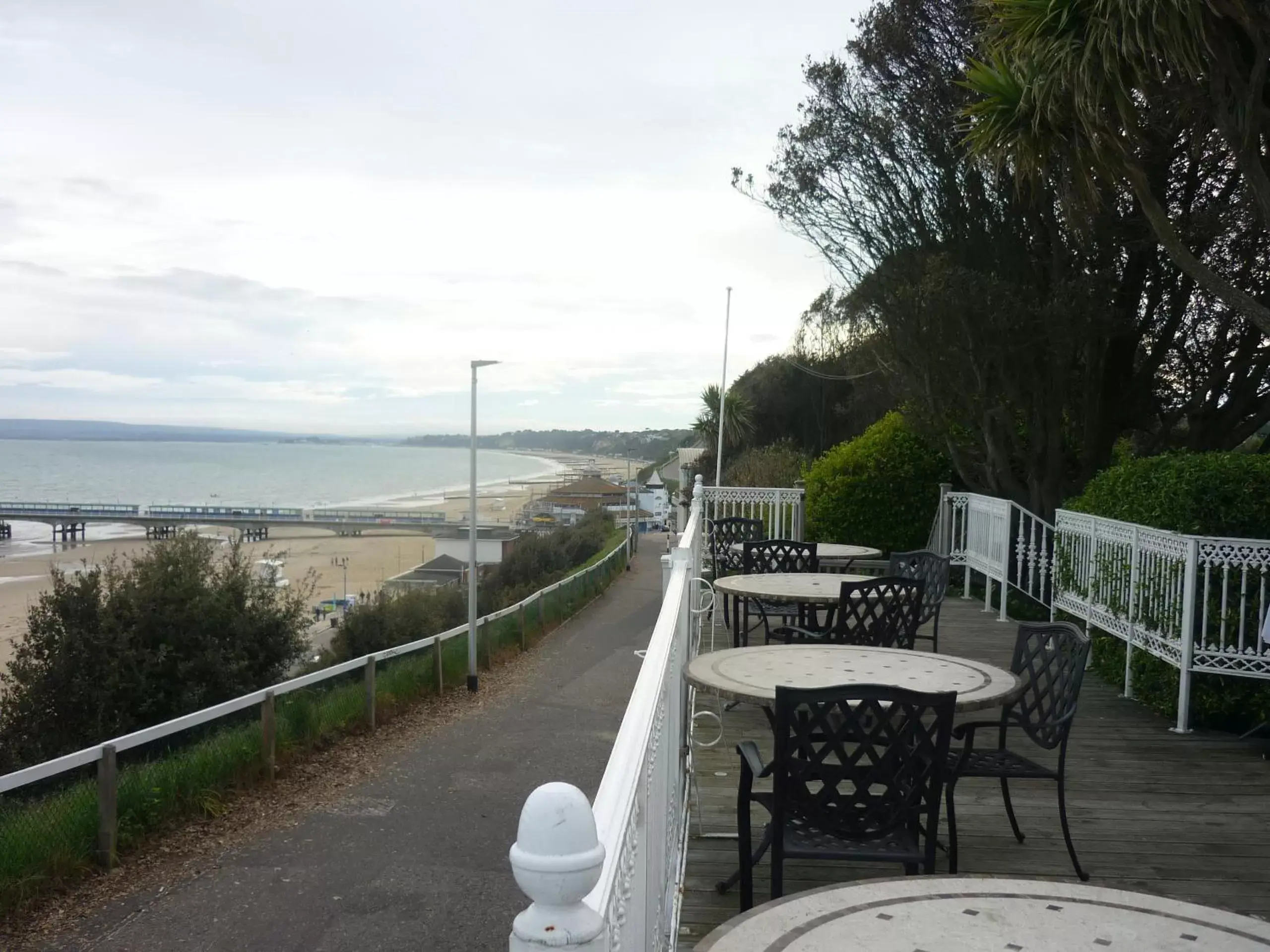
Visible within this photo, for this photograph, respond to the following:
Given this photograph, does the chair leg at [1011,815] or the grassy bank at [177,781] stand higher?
the chair leg at [1011,815]

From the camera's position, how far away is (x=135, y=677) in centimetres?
1623

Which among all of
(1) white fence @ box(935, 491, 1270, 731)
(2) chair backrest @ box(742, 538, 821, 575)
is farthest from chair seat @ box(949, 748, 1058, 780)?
(2) chair backrest @ box(742, 538, 821, 575)

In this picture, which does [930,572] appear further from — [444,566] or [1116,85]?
[444,566]

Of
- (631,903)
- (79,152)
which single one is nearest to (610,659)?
(631,903)

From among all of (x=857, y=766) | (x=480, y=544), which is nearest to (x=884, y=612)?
(x=857, y=766)

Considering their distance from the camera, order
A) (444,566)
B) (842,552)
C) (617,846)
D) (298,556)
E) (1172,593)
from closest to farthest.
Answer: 1. (617,846)
2. (1172,593)
3. (842,552)
4. (444,566)
5. (298,556)

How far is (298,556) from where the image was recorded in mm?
68375

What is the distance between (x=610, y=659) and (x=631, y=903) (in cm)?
2224

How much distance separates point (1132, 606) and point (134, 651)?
14971 mm

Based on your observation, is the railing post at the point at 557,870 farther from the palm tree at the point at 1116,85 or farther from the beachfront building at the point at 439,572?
the beachfront building at the point at 439,572

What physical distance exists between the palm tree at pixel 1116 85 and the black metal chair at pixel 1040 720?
372cm

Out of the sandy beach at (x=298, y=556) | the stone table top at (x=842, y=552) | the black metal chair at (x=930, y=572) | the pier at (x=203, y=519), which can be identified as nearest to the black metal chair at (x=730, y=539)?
the stone table top at (x=842, y=552)

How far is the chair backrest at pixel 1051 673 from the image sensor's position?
353cm

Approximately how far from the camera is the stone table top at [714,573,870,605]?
5.98 metres
